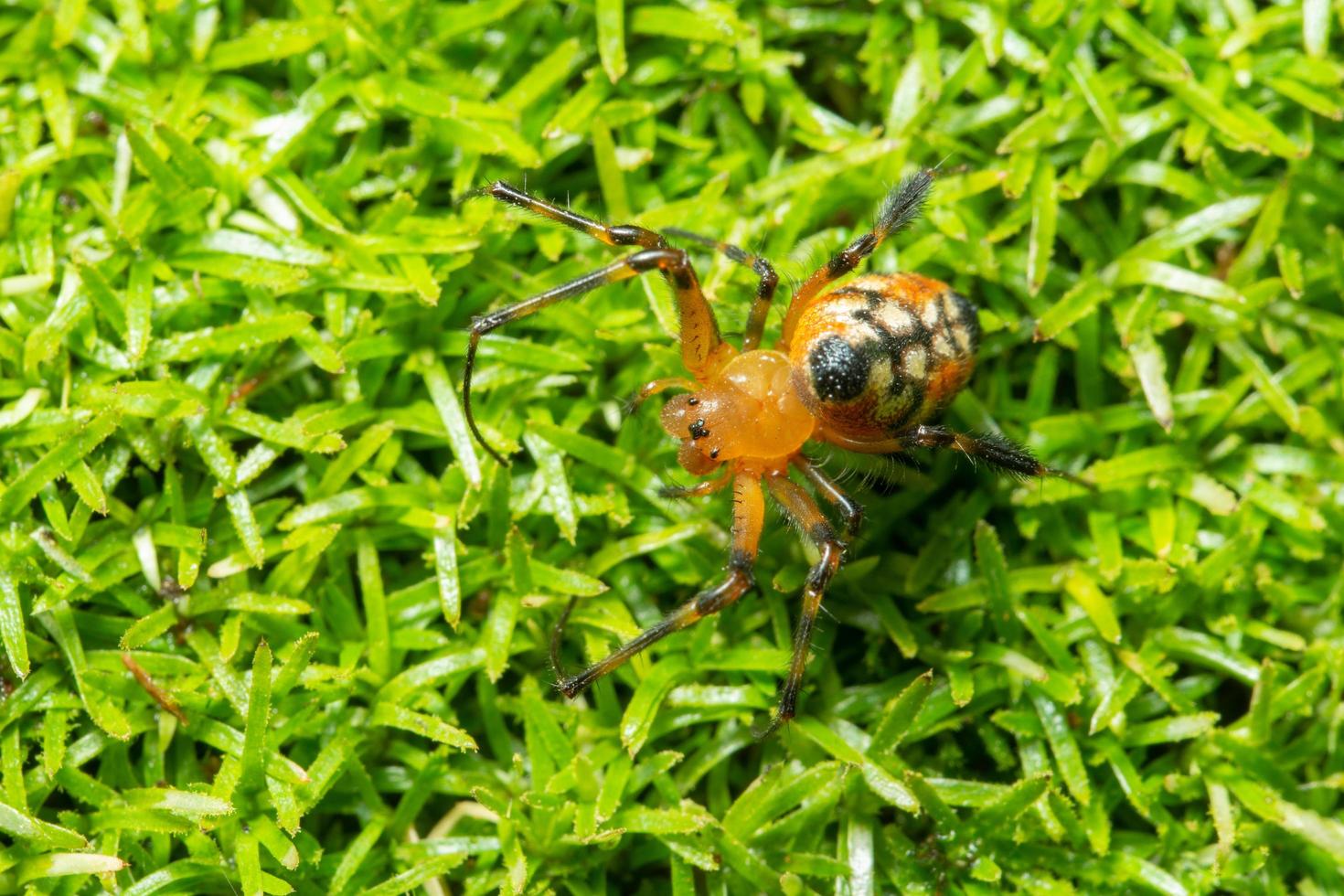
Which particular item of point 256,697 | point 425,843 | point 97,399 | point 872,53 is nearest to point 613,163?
point 872,53

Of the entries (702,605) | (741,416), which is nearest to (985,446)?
(741,416)

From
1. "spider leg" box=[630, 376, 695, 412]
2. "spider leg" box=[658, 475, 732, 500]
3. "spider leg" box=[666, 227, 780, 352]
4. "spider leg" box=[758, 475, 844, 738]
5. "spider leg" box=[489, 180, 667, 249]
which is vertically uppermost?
"spider leg" box=[489, 180, 667, 249]

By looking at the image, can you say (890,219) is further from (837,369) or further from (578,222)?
(578,222)

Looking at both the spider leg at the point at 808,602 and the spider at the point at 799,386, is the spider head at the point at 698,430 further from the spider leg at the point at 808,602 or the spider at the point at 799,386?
the spider leg at the point at 808,602

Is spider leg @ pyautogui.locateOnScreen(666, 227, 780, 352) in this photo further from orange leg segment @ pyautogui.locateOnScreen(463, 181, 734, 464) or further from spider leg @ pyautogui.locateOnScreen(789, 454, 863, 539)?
spider leg @ pyautogui.locateOnScreen(789, 454, 863, 539)

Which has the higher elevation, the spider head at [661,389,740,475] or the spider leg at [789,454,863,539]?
the spider head at [661,389,740,475]

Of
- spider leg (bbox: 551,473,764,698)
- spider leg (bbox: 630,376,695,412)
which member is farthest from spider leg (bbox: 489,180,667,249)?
spider leg (bbox: 551,473,764,698)

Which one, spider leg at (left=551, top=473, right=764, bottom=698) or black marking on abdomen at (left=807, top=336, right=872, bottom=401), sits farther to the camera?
black marking on abdomen at (left=807, top=336, right=872, bottom=401)

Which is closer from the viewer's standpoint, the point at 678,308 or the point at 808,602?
the point at 808,602
